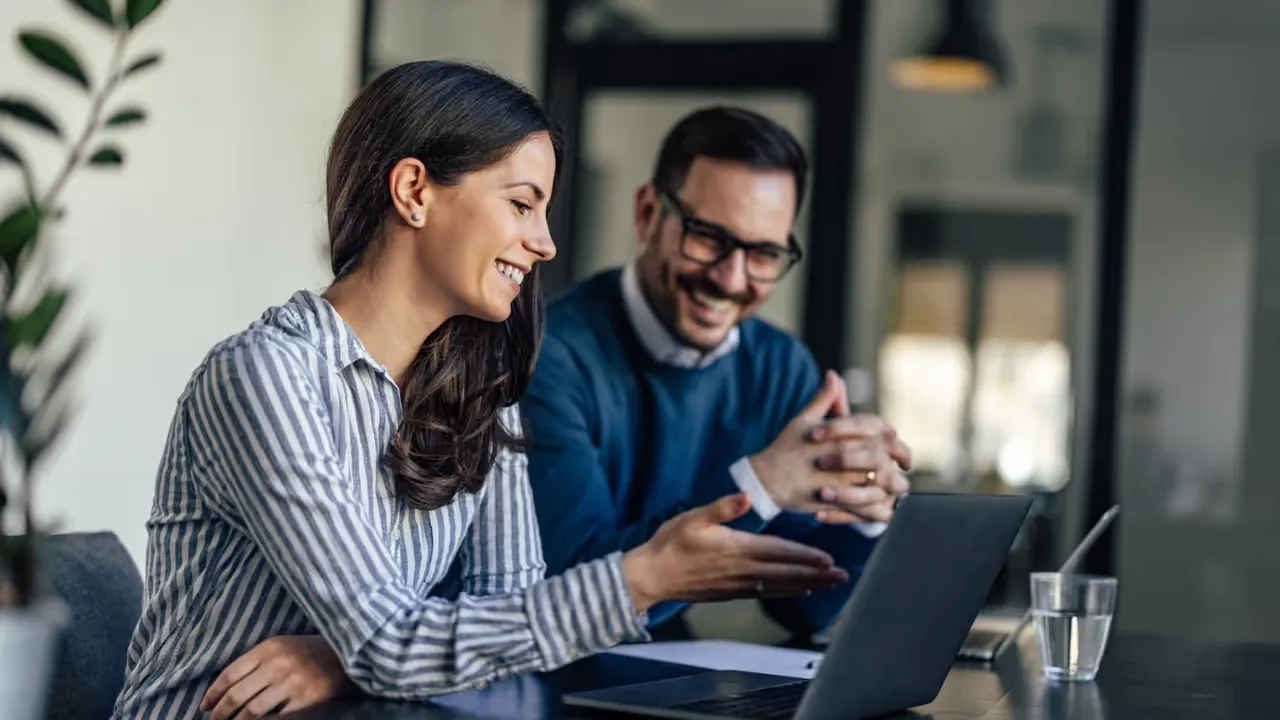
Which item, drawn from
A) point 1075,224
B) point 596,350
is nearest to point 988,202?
point 1075,224

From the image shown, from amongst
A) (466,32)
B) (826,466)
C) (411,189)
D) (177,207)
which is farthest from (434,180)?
(466,32)

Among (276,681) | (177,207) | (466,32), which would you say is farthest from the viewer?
(466,32)

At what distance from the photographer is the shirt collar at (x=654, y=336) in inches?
99.5

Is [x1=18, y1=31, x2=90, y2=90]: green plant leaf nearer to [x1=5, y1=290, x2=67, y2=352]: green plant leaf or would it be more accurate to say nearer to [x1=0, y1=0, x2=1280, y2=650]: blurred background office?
[x1=5, y1=290, x2=67, y2=352]: green plant leaf

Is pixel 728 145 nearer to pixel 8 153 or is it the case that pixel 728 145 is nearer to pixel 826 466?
pixel 826 466

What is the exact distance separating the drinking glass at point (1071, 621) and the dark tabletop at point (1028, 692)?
3 cm

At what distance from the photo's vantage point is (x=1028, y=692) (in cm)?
159

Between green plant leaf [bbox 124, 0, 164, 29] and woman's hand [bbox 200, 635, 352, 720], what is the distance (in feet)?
2.27

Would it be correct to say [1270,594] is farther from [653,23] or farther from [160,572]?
[160,572]

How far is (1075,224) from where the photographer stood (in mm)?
4676

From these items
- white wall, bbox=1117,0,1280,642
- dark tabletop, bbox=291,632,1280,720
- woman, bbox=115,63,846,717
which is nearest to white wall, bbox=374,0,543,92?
white wall, bbox=1117,0,1280,642

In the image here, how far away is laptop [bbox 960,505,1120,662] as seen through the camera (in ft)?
5.81

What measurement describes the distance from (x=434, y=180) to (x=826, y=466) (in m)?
0.67

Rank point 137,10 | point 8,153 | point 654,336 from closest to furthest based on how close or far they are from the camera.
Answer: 1. point 8,153
2. point 137,10
3. point 654,336
